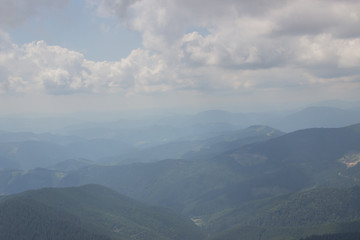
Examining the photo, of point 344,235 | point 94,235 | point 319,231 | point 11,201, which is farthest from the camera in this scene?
point 11,201

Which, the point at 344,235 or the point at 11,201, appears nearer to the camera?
the point at 344,235

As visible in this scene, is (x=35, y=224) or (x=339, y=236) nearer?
(x=339, y=236)

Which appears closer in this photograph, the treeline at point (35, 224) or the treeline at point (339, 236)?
the treeline at point (339, 236)

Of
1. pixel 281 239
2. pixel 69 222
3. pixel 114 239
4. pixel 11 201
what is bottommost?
pixel 281 239

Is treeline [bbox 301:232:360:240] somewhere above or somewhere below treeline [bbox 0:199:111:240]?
below

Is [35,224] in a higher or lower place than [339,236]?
higher

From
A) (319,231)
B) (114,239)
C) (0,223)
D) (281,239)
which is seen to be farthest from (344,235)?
(0,223)

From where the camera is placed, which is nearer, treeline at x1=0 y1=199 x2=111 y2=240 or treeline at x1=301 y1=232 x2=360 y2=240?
treeline at x1=301 y1=232 x2=360 y2=240

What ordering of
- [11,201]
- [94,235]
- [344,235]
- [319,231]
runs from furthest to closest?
[11,201]
[319,231]
[94,235]
[344,235]

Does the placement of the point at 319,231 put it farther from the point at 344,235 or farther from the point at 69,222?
the point at 69,222

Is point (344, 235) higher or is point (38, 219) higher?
point (38, 219)

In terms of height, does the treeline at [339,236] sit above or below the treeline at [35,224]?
below
